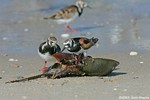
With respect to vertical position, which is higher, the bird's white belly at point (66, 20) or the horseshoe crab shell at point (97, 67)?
the bird's white belly at point (66, 20)

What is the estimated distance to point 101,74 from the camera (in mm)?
6754

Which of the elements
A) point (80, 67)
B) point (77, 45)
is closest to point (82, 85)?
point (80, 67)

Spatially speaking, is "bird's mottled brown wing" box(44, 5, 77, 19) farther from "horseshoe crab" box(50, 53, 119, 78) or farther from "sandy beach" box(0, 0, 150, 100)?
"horseshoe crab" box(50, 53, 119, 78)

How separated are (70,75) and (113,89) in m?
0.98

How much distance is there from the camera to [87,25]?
1178cm

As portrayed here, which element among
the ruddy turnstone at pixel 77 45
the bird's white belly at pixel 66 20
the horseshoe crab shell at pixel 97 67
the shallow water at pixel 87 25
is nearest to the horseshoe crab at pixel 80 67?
the horseshoe crab shell at pixel 97 67

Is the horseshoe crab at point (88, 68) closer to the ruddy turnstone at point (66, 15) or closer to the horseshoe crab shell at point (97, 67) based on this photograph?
the horseshoe crab shell at point (97, 67)

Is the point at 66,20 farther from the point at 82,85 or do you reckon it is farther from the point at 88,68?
the point at 82,85

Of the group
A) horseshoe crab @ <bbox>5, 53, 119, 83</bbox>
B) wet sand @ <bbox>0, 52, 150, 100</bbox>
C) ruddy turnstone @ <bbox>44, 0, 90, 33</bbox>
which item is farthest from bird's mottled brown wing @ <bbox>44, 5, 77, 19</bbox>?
horseshoe crab @ <bbox>5, 53, 119, 83</bbox>

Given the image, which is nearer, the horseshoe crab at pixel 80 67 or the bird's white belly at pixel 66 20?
the horseshoe crab at pixel 80 67

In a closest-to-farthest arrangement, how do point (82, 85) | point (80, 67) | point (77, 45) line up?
point (82, 85), point (80, 67), point (77, 45)

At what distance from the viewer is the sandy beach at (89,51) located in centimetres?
589

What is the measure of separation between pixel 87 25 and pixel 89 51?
9.52 ft

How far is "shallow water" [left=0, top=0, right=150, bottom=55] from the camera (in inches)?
373
